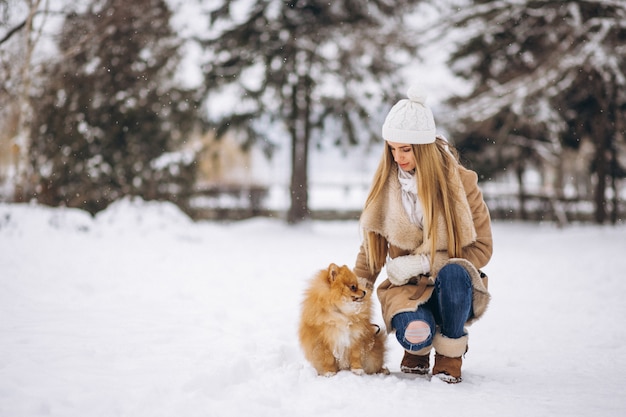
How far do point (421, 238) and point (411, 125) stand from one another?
2.27 feet

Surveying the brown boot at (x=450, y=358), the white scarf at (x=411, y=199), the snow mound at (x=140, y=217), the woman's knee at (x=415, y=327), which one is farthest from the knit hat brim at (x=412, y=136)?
the snow mound at (x=140, y=217)

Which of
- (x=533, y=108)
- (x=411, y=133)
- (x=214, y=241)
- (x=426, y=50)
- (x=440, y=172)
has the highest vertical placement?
(x=426, y=50)

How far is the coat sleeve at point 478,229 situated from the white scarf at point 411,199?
0.98 ft

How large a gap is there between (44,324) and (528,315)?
469 cm

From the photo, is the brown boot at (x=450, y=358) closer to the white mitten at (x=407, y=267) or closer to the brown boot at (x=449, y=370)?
the brown boot at (x=449, y=370)

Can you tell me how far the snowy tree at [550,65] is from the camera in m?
10.1

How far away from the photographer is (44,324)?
4.17 metres

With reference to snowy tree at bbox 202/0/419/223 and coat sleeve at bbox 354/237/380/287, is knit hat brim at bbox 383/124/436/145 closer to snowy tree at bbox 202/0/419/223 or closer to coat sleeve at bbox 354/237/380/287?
coat sleeve at bbox 354/237/380/287

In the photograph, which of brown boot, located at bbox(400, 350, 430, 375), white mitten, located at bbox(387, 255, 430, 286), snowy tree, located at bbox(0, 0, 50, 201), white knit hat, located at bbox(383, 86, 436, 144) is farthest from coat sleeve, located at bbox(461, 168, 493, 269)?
snowy tree, located at bbox(0, 0, 50, 201)

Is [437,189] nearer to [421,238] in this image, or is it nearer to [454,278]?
[421,238]

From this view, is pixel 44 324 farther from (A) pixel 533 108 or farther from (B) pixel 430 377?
(A) pixel 533 108

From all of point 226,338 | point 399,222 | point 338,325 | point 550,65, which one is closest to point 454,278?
point 399,222

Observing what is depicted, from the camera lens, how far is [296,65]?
15.0 metres

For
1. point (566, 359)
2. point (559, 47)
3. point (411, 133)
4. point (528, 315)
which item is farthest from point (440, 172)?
point (559, 47)
